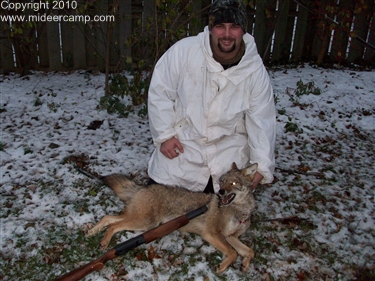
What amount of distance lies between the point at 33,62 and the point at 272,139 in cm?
566

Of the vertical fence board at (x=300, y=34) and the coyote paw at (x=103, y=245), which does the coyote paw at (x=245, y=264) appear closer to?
the coyote paw at (x=103, y=245)

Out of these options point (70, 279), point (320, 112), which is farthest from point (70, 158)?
point (320, 112)

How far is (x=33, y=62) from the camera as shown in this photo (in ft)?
23.9

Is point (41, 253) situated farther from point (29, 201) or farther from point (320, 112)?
point (320, 112)

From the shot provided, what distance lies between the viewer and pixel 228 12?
342 centimetres

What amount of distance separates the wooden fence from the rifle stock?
2.79 meters

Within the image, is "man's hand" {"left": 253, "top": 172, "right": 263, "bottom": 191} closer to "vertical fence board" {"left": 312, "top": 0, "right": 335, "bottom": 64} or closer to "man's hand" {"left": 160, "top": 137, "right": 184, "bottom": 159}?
"man's hand" {"left": 160, "top": 137, "right": 184, "bottom": 159}

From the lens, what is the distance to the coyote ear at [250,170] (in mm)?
3536

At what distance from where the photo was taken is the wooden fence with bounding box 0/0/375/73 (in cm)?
655

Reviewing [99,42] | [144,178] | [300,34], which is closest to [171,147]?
[144,178]

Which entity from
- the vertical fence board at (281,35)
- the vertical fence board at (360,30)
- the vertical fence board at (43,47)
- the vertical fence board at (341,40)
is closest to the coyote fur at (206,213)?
the vertical fence board at (43,47)

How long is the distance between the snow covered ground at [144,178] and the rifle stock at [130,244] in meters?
0.32

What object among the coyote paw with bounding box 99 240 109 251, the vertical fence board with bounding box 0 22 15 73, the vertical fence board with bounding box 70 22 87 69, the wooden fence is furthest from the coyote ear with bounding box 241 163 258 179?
the vertical fence board with bounding box 0 22 15 73

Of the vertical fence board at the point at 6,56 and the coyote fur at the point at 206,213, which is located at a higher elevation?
the vertical fence board at the point at 6,56
